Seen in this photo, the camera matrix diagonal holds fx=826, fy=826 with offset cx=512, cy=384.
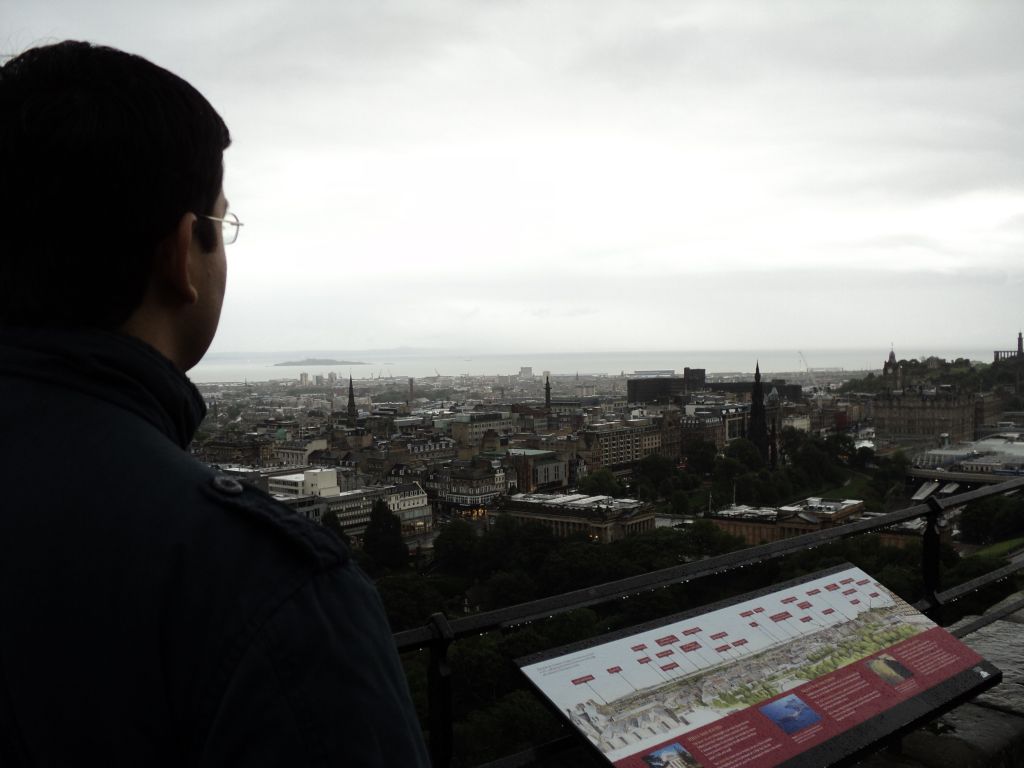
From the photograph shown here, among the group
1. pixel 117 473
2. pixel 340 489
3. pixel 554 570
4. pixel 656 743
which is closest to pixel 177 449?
pixel 117 473

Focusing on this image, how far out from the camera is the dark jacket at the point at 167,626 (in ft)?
1.63

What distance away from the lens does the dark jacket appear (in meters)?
Result: 0.50

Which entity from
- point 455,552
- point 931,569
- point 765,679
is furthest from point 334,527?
point 455,552

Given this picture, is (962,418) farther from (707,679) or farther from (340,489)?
(707,679)

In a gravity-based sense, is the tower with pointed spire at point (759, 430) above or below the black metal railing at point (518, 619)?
below

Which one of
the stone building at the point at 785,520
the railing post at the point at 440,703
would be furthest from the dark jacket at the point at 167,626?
the stone building at the point at 785,520

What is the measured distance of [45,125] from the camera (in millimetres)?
575

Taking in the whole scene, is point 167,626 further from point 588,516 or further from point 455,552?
point 588,516

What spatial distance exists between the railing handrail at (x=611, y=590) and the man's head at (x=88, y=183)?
32.7 inches

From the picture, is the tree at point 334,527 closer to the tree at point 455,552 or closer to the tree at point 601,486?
the tree at point 455,552

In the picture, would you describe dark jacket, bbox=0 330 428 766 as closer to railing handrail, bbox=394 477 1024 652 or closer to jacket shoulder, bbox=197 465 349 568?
jacket shoulder, bbox=197 465 349 568

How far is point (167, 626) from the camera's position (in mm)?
505

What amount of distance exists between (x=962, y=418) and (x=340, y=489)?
28203 mm

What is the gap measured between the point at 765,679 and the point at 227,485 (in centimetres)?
149
